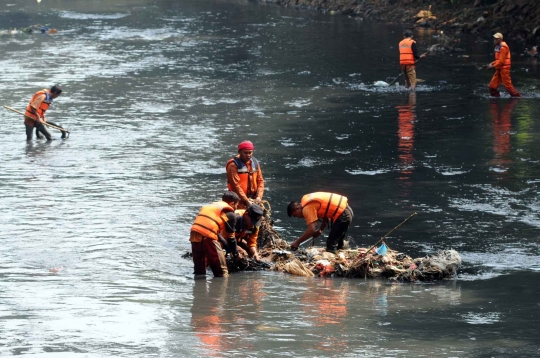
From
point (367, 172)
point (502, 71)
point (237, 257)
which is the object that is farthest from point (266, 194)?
point (502, 71)

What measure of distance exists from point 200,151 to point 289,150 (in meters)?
1.99

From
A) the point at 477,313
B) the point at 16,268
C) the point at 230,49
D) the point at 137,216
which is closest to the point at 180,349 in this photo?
the point at 477,313

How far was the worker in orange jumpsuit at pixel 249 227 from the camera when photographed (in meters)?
12.5

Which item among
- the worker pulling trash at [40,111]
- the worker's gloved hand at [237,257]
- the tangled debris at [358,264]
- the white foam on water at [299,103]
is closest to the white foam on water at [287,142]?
the white foam on water at [299,103]

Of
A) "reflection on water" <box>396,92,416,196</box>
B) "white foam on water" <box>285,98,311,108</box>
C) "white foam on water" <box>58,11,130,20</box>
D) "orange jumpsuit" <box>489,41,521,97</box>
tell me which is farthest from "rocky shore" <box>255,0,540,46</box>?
"white foam on water" <box>285,98,311,108</box>

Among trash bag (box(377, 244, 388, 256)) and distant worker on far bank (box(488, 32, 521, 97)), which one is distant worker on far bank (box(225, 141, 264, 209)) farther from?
distant worker on far bank (box(488, 32, 521, 97))

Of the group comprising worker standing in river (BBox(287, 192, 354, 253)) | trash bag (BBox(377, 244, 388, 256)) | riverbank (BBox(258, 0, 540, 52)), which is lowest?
trash bag (BBox(377, 244, 388, 256))

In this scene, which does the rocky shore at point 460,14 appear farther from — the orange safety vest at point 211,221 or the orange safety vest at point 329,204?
the orange safety vest at point 211,221

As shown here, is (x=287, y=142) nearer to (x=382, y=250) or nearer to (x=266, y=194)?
(x=266, y=194)

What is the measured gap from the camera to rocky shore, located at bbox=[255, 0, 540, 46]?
38.4 m

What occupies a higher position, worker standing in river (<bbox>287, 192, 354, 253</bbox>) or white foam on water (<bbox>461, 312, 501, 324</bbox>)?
worker standing in river (<bbox>287, 192, 354, 253</bbox>)

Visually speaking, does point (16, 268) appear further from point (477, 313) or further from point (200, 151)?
point (200, 151)

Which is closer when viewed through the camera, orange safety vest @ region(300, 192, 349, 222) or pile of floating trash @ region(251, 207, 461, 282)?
pile of floating trash @ region(251, 207, 461, 282)

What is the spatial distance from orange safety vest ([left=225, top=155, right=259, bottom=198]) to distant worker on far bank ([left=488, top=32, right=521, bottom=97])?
1370cm
